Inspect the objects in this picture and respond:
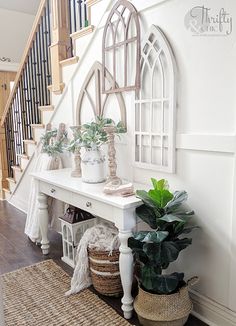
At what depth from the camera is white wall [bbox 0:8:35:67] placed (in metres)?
5.39

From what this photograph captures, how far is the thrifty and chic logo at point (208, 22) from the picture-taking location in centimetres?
151

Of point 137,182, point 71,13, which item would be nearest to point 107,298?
point 137,182

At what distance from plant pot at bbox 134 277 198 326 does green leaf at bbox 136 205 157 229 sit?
394mm

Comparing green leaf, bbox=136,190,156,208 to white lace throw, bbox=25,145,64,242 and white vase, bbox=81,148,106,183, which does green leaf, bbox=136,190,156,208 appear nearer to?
white vase, bbox=81,148,106,183

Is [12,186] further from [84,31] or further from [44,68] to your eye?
[84,31]

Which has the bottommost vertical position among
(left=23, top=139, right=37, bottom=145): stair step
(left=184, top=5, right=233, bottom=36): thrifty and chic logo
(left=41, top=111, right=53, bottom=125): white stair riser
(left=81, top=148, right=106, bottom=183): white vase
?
(left=81, top=148, right=106, bottom=183): white vase

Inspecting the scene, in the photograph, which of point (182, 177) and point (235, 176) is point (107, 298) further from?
point (235, 176)

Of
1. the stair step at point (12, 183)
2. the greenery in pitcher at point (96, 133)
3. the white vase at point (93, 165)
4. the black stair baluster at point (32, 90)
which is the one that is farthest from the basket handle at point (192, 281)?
the stair step at point (12, 183)

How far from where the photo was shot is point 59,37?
115 inches

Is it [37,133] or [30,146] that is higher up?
[37,133]

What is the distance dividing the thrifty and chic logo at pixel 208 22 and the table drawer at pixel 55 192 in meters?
1.41

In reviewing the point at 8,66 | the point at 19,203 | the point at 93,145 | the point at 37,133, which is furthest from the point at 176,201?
the point at 8,66

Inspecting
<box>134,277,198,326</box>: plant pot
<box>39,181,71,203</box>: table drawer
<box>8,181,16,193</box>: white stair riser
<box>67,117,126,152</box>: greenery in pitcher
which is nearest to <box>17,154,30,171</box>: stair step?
<box>8,181,16,193</box>: white stair riser

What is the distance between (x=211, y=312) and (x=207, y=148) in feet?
3.21
